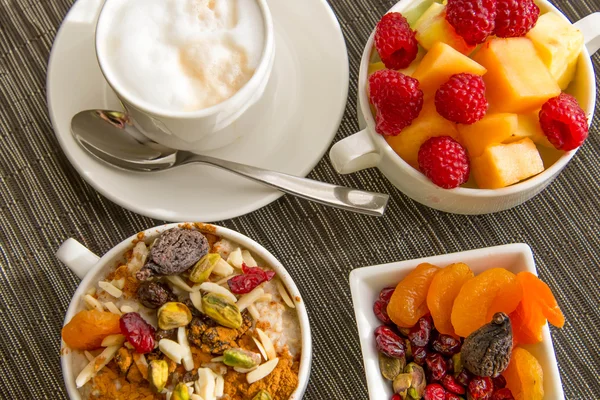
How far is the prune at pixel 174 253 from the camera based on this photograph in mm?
1125

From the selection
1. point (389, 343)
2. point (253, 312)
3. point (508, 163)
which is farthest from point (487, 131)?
point (253, 312)

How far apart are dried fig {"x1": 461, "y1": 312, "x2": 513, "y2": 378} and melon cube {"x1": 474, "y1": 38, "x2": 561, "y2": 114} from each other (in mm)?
340

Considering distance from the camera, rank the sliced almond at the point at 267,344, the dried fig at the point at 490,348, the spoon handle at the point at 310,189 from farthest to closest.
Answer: the spoon handle at the point at 310,189, the sliced almond at the point at 267,344, the dried fig at the point at 490,348

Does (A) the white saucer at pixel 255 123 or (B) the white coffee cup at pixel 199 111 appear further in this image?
(A) the white saucer at pixel 255 123

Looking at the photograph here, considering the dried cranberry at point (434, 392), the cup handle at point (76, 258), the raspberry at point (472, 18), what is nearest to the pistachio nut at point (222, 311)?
the cup handle at point (76, 258)

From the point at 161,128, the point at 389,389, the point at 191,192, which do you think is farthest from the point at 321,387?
the point at 161,128

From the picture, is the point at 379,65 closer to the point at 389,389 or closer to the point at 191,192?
the point at 191,192

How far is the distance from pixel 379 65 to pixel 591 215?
1.78 feet

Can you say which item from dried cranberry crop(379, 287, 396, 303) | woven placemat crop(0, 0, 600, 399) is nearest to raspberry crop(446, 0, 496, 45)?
woven placemat crop(0, 0, 600, 399)

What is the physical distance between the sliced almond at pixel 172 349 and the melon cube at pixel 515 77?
65cm

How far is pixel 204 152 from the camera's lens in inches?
50.4

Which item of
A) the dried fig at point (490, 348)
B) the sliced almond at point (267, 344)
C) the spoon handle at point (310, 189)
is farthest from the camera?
the spoon handle at point (310, 189)

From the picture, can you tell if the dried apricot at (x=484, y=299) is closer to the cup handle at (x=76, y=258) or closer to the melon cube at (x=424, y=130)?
the melon cube at (x=424, y=130)

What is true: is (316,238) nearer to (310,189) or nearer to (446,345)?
(310,189)
